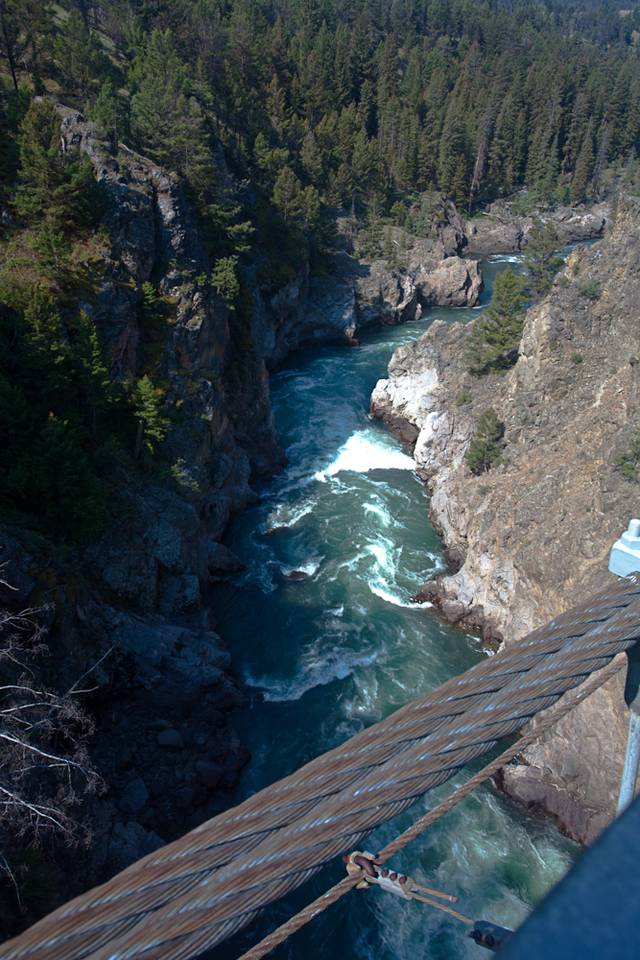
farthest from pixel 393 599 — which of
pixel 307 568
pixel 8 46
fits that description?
pixel 8 46

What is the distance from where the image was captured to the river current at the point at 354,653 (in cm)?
1559

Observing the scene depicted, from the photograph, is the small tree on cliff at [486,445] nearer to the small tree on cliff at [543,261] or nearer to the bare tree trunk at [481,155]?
the small tree on cliff at [543,261]

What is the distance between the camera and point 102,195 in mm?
26500

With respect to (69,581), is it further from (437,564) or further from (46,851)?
(437,564)

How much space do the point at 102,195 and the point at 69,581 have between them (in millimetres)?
17775

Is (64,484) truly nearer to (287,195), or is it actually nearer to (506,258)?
(287,195)

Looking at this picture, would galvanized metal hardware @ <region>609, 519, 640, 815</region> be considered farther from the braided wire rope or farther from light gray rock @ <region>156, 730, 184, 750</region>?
light gray rock @ <region>156, 730, 184, 750</region>

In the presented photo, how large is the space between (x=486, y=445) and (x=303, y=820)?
27611 mm

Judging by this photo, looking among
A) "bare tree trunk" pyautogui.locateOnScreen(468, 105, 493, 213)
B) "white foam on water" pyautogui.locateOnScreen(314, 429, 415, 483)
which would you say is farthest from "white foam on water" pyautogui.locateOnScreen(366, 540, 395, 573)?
"bare tree trunk" pyautogui.locateOnScreen(468, 105, 493, 213)

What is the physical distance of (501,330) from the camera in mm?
33594

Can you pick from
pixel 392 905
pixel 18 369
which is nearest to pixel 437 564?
pixel 392 905

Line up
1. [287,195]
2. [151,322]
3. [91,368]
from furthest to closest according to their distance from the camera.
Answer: [287,195] → [151,322] → [91,368]

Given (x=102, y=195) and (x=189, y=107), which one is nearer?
(x=102, y=195)

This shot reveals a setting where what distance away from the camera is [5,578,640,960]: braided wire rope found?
1690 millimetres
